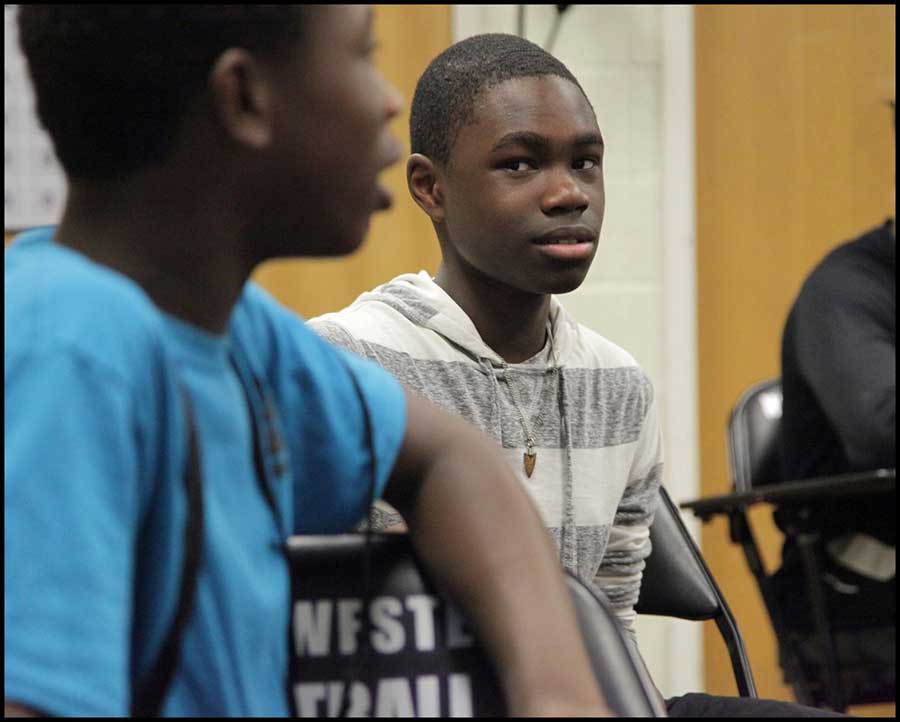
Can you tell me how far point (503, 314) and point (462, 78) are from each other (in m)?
0.28

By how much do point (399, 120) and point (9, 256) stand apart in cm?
218

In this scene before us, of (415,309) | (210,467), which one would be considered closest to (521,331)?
(415,309)

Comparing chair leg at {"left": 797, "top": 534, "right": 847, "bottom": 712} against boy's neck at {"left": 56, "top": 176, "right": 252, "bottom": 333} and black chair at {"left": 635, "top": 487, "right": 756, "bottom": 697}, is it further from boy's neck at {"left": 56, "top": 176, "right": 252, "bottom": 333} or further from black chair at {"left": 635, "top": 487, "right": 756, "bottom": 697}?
boy's neck at {"left": 56, "top": 176, "right": 252, "bottom": 333}

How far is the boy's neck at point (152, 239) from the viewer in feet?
2.30

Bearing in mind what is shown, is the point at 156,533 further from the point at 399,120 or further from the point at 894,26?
the point at 894,26

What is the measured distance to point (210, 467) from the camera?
0.71 metres

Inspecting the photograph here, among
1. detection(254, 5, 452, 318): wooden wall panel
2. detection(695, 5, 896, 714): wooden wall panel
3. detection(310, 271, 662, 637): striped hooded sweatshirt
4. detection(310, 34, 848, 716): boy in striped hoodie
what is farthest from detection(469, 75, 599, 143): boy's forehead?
detection(695, 5, 896, 714): wooden wall panel

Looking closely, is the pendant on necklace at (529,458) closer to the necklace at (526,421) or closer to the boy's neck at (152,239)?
the necklace at (526,421)

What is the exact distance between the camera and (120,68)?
27.0 inches

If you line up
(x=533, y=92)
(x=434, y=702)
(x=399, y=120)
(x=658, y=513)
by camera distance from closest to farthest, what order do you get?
1. (x=434, y=702)
2. (x=533, y=92)
3. (x=658, y=513)
4. (x=399, y=120)

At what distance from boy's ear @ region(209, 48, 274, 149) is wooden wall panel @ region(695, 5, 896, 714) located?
246 cm

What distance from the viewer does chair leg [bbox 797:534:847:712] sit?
216 centimetres

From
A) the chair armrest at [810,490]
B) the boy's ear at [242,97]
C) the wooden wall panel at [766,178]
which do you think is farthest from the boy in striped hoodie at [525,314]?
the wooden wall panel at [766,178]

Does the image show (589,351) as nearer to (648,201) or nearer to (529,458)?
(529,458)
